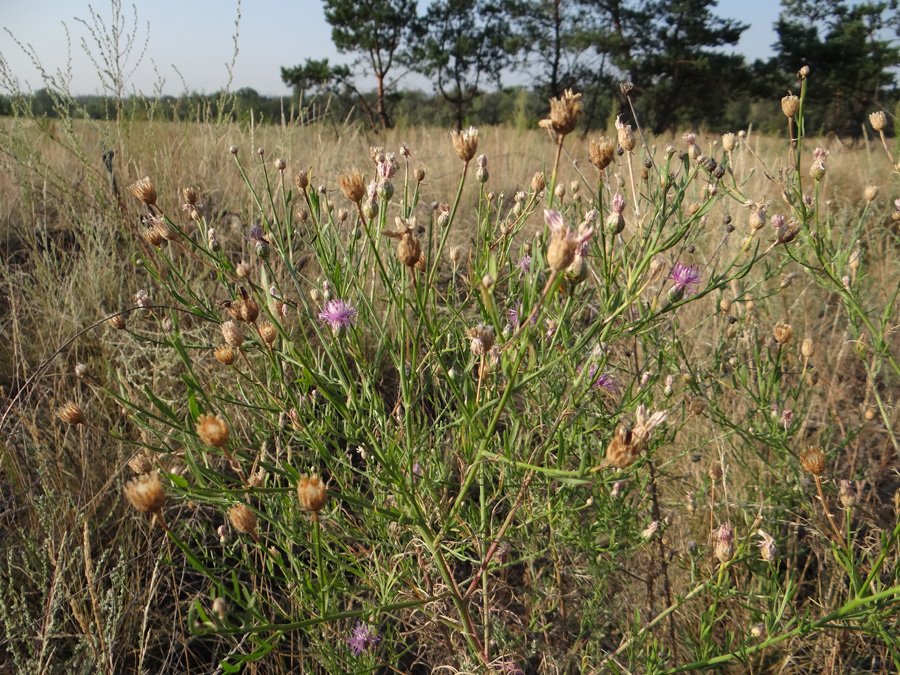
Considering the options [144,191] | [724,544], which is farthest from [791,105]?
[144,191]

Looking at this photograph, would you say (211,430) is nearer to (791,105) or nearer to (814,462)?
(814,462)

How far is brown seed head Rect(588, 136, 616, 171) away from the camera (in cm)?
69

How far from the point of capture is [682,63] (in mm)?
16109

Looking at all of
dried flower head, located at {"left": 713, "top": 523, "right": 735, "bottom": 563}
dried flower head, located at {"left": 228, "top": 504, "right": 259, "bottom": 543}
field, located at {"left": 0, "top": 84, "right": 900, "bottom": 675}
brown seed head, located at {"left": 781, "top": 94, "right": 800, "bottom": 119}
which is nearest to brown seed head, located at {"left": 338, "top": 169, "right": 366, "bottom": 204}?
field, located at {"left": 0, "top": 84, "right": 900, "bottom": 675}

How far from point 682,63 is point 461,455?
18477 mm

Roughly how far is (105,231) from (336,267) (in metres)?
2.08

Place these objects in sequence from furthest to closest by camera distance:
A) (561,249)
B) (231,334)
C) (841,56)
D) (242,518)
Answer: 1. (841,56)
2. (231,334)
3. (242,518)
4. (561,249)

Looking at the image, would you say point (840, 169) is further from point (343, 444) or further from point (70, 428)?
point (70, 428)

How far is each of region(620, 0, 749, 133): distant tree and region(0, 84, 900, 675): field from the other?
55.5ft

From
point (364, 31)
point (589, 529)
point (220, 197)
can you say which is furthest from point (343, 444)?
point (364, 31)

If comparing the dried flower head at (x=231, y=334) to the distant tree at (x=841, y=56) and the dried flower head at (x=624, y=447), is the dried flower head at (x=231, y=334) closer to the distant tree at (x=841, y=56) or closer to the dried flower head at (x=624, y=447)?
the dried flower head at (x=624, y=447)

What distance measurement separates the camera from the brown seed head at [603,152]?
691 millimetres

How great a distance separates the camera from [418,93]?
23.5m

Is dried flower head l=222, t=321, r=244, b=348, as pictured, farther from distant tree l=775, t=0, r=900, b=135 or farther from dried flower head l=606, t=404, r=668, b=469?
distant tree l=775, t=0, r=900, b=135
